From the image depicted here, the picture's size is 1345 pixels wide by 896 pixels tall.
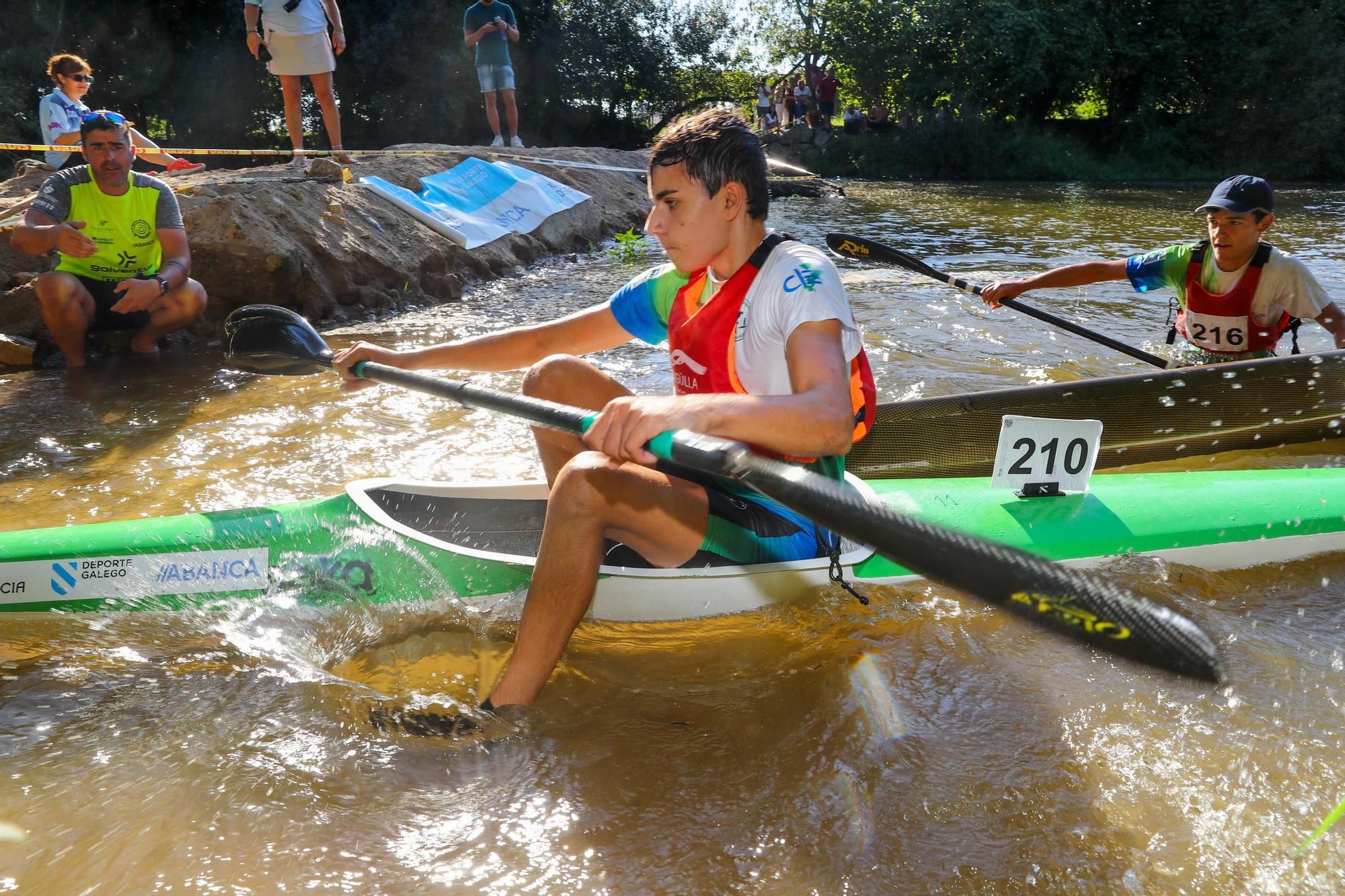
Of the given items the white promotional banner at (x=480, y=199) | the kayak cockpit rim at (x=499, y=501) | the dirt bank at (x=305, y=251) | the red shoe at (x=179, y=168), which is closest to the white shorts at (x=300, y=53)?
the dirt bank at (x=305, y=251)

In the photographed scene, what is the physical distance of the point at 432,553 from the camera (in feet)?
8.14

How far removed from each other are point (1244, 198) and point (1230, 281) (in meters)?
0.40

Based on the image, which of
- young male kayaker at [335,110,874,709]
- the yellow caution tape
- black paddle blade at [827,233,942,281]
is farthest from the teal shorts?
the yellow caution tape

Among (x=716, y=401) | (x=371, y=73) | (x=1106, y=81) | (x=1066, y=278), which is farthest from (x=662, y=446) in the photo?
(x=1106, y=81)

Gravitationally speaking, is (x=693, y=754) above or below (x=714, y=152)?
below

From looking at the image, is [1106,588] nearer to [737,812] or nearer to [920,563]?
[920,563]

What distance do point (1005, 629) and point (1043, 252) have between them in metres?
8.22

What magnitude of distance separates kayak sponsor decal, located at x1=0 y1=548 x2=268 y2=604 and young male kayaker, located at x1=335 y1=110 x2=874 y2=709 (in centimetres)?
81

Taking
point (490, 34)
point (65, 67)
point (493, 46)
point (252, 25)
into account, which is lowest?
point (65, 67)

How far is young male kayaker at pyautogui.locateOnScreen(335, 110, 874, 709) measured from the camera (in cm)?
193

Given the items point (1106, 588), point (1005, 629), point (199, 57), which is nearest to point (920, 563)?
point (1106, 588)

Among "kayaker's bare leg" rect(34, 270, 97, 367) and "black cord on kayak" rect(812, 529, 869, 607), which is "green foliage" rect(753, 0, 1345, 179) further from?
"black cord on kayak" rect(812, 529, 869, 607)

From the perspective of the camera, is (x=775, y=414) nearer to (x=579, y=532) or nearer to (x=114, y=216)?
(x=579, y=532)

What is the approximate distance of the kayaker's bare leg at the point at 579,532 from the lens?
2111 mm
